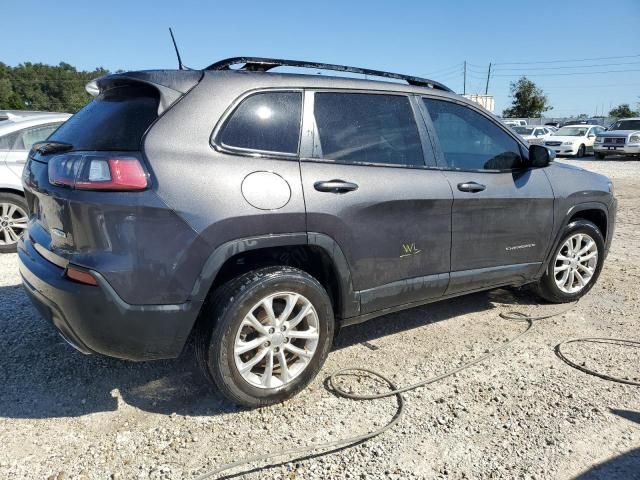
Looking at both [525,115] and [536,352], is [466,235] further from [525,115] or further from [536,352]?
[525,115]

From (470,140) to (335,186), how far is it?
1398 millimetres

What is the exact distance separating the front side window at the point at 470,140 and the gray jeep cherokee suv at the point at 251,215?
18 millimetres

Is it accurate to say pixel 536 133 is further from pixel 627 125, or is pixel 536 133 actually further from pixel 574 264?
pixel 574 264

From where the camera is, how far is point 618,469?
239 centimetres

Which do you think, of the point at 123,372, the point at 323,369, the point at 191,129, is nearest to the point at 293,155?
the point at 191,129

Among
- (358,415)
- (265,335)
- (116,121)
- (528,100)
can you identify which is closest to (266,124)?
(116,121)

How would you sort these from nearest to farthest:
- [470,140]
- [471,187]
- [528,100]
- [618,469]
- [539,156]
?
[618,469], [471,187], [470,140], [539,156], [528,100]

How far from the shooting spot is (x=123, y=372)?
3271 millimetres

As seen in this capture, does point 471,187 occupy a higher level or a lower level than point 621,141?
higher

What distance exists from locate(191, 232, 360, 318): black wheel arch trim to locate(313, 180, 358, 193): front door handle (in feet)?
0.84

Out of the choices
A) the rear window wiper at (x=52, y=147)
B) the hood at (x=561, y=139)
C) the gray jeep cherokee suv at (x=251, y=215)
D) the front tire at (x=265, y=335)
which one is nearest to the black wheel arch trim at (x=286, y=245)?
the gray jeep cherokee suv at (x=251, y=215)

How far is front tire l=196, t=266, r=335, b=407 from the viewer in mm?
2662

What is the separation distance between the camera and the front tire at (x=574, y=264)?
4418mm

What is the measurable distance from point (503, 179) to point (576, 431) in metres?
1.83
